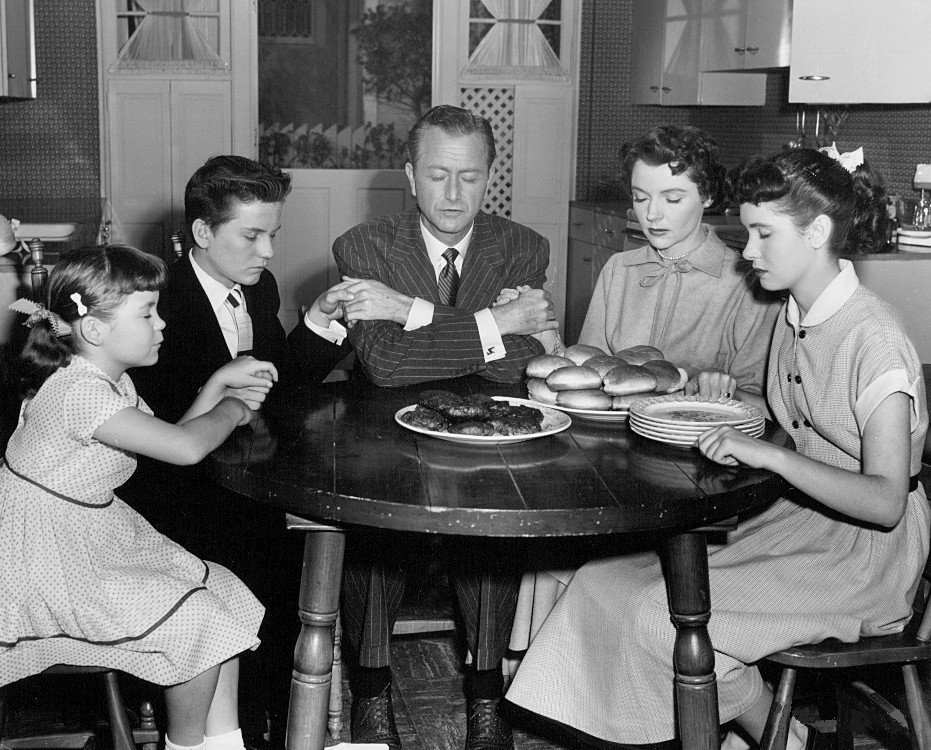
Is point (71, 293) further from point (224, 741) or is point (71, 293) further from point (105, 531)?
point (224, 741)

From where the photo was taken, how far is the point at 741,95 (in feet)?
18.2

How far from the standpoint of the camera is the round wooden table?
61.6 inches

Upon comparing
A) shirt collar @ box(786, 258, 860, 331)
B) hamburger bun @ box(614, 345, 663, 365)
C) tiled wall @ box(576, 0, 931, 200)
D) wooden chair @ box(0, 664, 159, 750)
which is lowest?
wooden chair @ box(0, 664, 159, 750)

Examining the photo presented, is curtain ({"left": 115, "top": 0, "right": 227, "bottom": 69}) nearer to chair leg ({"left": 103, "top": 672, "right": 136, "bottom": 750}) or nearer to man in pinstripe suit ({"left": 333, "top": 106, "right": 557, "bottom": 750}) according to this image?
man in pinstripe suit ({"left": 333, "top": 106, "right": 557, "bottom": 750})

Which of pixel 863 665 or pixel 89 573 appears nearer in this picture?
pixel 89 573

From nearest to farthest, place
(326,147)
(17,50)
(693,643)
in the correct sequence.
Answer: (693,643), (17,50), (326,147)

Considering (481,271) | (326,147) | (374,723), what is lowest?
(374,723)

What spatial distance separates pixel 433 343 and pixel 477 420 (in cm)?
45

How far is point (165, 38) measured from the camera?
237 inches

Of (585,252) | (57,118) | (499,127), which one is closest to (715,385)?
(585,252)

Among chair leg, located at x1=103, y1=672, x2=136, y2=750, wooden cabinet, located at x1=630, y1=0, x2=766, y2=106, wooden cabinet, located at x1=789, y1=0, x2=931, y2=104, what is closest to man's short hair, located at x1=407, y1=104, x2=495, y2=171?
chair leg, located at x1=103, y1=672, x2=136, y2=750

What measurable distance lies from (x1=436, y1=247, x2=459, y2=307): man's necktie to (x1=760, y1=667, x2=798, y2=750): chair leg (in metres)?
1.11

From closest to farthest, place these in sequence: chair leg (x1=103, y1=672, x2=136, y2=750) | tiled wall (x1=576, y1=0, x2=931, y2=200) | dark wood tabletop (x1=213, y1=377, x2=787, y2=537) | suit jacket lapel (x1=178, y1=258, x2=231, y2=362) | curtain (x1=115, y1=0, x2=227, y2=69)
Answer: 1. dark wood tabletop (x1=213, y1=377, x2=787, y2=537)
2. chair leg (x1=103, y1=672, x2=136, y2=750)
3. suit jacket lapel (x1=178, y1=258, x2=231, y2=362)
4. tiled wall (x1=576, y1=0, x2=931, y2=200)
5. curtain (x1=115, y1=0, x2=227, y2=69)

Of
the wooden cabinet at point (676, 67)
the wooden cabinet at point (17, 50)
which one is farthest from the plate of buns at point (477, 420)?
the wooden cabinet at point (676, 67)
